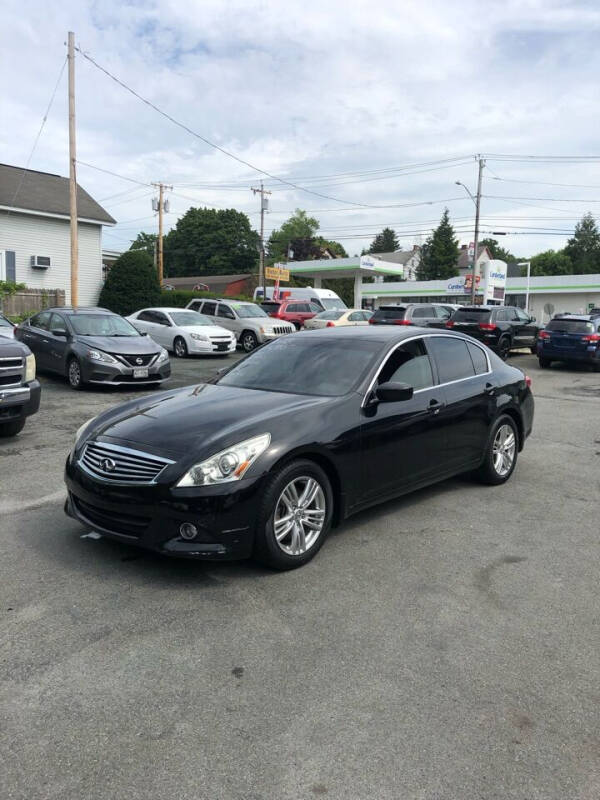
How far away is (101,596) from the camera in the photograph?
3.82 meters

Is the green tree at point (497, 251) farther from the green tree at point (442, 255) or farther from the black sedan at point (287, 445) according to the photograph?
the black sedan at point (287, 445)

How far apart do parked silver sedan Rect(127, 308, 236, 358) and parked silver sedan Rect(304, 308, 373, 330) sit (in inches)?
180

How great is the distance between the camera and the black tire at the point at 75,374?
40.6 ft

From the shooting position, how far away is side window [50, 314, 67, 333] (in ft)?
42.6

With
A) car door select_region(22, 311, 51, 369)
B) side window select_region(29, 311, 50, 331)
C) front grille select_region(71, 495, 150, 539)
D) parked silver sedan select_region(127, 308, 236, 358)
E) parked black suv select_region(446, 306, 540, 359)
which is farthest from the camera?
parked black suv select_region(446, 306, 540, 359)

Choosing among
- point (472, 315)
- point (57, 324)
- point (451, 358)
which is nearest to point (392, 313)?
point (472, 315)

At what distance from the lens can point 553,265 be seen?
4313 inches

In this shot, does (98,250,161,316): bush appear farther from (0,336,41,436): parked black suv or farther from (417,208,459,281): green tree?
(417,208,459,281): green tree

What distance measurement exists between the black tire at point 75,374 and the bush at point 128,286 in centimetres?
1596

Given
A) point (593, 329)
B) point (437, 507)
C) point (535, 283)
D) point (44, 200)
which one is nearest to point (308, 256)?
point (535, 283)

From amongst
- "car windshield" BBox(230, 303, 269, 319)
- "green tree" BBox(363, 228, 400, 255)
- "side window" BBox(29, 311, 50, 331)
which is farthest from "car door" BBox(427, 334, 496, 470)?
"green tree" BBox(363, 228, 400, 255)

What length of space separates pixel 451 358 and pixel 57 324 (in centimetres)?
963

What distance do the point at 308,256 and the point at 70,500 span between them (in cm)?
9255

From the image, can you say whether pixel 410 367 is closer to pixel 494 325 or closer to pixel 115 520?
pixel 115 520
